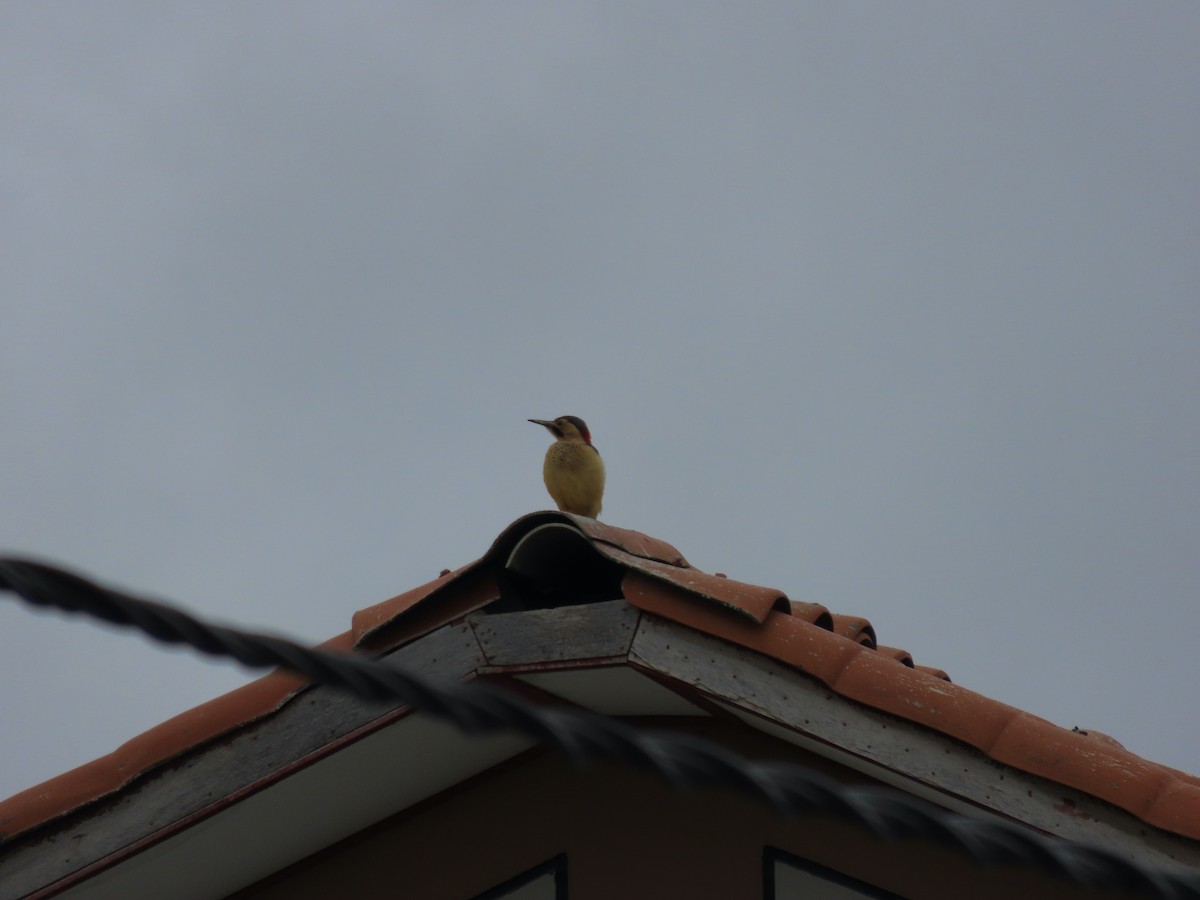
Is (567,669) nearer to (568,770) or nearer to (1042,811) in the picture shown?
(568,770)

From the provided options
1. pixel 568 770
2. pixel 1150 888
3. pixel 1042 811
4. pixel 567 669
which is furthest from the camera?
pixel 568 770

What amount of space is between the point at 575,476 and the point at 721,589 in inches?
102

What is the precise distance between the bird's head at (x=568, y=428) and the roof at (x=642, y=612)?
99.2 inches

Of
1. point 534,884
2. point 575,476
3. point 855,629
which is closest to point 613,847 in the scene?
point 534,884

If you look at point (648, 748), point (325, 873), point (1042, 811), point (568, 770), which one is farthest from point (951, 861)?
point (648, 748)

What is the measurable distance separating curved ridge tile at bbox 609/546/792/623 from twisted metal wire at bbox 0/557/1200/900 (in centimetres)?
173

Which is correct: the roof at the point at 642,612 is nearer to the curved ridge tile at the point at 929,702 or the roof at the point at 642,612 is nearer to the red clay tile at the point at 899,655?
the curved ridge tile at the point at 929,702

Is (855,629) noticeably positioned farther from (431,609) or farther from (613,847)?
(431,609)

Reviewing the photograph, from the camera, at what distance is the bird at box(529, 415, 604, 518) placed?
594 cm

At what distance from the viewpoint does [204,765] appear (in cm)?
343

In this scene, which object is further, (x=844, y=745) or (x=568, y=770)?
(x=568, y=770)

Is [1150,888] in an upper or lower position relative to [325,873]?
lower

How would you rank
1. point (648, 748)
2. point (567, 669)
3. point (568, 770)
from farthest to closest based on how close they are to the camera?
point (568, 770) → point (567, 669) → point (648, 748)

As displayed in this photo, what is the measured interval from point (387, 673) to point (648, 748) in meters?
0.27
